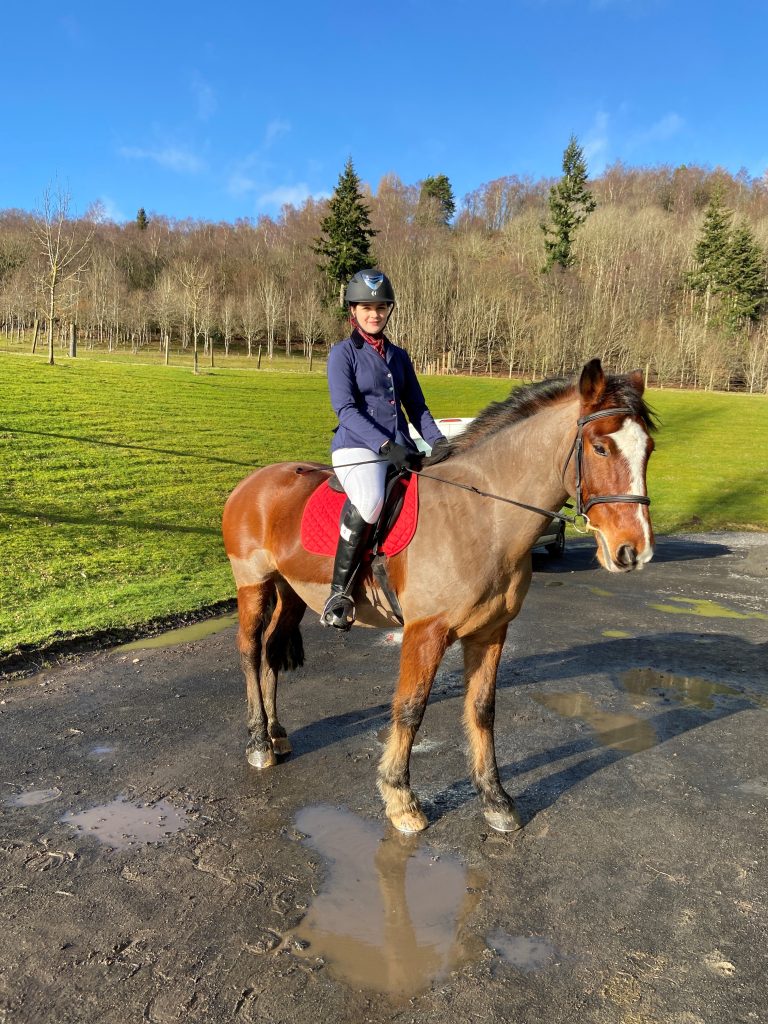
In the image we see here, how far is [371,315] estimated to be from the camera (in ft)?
14.0

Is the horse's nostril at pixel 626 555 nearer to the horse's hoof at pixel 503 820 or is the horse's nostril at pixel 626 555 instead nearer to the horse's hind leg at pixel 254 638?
the horse's hoof at pixel 503 820

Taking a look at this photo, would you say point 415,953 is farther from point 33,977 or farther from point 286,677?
point 286,677

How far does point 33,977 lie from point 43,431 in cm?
1779

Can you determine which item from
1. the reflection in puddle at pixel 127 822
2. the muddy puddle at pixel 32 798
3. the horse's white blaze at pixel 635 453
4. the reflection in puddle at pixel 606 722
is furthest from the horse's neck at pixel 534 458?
the muddy puddle at pixel 32 798

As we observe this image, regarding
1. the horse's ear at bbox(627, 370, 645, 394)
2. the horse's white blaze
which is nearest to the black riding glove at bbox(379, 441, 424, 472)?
the horse's white blaze

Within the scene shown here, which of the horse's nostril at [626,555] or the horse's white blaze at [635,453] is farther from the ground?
the horse's white blaze at [635,453]

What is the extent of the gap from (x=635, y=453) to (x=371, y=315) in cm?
192

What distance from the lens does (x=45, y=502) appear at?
12.6 m

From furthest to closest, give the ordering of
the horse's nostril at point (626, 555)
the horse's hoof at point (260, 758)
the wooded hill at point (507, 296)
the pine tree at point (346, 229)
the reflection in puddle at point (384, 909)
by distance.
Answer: the wooded hill at point (507, 296)
the pine tree at point (346, 229)
the horse's hoof at point (260, 758)
the horse's nostril at point (626, 555)
the reflection in puddle at point (384, 909)

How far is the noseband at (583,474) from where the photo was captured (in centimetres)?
339

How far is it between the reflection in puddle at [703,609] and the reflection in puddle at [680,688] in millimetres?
2756

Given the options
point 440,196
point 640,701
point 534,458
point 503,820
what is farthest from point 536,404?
point 440,196

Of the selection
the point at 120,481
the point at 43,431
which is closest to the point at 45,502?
the point at 120,481

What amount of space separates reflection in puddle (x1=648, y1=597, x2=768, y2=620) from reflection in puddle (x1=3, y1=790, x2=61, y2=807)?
26.0 feet
